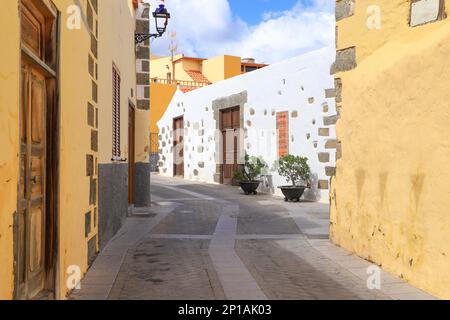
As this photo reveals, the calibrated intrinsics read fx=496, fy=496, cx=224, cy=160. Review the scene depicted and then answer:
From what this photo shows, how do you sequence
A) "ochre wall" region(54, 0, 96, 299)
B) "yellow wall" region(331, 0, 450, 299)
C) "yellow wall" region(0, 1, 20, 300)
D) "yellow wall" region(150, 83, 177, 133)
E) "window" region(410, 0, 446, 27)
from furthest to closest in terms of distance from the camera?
1. "yellow wall" region(150, 83, 177, 133)
2. "window" region(410, 0, 446, 27)
3. "yellow wall" region(331, 0, 450, 299)
4. "ochre wall" region(54, 0, 96, 299)
5. "yellow wall" region(0, 1, 20, 300)

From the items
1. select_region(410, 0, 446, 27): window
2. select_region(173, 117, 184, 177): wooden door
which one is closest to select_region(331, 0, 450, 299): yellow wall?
select_region(410, 0, 446, 27): window

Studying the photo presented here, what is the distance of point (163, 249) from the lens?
6441 millimetres

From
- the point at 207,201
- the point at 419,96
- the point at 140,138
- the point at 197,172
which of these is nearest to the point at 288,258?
the point at 419,96

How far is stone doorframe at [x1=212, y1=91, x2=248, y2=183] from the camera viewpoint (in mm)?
16141

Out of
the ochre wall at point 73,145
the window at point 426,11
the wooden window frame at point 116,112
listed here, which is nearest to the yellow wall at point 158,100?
the wooden window frame at point 116,112

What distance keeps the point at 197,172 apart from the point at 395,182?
50.5 ft

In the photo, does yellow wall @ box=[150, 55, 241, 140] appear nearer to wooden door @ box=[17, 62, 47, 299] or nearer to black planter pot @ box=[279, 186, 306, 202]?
black planter pot @ box=[279, 186, 306, 202]

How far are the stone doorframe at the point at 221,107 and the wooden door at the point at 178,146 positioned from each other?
381 centimetres

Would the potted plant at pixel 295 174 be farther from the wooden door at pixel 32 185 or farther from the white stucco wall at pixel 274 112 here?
the wooden door at pixel 32 185

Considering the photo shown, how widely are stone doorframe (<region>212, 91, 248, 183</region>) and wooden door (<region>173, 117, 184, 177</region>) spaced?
12.5ft

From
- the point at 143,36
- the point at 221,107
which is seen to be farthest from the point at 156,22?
the point at 221,107

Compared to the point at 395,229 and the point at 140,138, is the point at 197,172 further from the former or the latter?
the point at 395,229

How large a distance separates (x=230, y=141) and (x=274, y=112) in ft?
11.0

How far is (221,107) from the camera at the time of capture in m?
17.6
